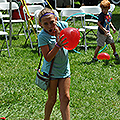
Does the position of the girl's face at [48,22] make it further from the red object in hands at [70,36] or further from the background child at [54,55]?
the red object in hands at [70,36]

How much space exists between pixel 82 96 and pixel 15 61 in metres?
2.63

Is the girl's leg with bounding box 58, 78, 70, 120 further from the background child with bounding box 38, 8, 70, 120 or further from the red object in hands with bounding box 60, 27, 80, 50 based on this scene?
the red object in hands with bounding box 60, 27, 80, 50

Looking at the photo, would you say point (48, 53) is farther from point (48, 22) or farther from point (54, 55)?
point (48, 22)

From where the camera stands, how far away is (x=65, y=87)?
2.90 m

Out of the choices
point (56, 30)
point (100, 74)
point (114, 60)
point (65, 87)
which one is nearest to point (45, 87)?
point (65, 87)

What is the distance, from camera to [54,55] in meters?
2.61

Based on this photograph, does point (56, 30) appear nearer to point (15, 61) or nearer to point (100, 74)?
point (100, 74)

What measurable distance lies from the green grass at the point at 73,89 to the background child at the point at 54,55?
986 millimetres

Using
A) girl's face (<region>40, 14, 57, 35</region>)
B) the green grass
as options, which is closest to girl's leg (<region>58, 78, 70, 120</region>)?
girl's face (<region>40, 14, 57, 35</region>)

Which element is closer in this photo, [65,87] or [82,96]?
[65,87]

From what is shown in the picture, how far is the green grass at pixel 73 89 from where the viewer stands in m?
3.93

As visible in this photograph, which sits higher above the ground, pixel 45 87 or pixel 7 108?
pixel 45 87

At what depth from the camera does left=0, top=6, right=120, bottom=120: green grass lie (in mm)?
3928

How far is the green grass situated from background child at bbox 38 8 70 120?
99cm
